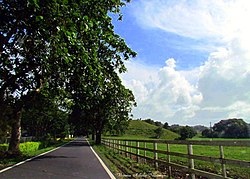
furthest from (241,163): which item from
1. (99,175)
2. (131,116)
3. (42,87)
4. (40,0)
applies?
(131,116)

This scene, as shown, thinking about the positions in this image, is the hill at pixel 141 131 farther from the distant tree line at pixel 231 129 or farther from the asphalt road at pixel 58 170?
the asphalt road at pixel 58 170

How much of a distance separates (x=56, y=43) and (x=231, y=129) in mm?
74289

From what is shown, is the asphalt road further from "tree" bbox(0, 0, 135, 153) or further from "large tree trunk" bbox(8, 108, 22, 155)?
"large tree trunk" bbox(8, 108, 22, 155)


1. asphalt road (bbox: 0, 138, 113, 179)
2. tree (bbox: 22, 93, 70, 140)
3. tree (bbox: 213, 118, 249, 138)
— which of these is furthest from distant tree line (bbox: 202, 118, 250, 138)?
asphalt road (bbox: 0, 138, 113, 179)

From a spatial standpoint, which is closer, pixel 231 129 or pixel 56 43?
pixel 56 43

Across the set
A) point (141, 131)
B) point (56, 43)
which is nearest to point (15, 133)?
point (56, 43)

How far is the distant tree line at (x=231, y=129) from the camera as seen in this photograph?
69912 mm

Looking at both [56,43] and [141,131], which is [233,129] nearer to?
[141,131]

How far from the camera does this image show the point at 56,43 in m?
10.2

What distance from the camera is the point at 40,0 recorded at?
912 centimetres

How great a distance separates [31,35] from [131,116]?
40.6 meters

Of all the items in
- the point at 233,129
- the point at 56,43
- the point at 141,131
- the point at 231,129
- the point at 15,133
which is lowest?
the point at 15,133

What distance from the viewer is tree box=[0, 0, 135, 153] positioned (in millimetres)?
9352

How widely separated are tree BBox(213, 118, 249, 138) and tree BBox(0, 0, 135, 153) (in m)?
56.9
